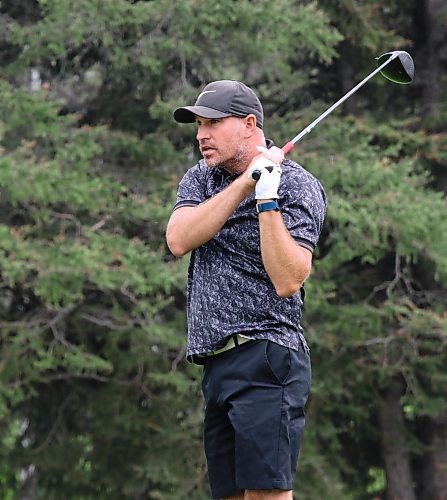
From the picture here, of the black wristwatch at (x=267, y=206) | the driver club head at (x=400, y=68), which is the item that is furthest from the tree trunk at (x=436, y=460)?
the black wristwatch at (x=267, y=206)

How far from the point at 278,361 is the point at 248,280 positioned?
0.79ft

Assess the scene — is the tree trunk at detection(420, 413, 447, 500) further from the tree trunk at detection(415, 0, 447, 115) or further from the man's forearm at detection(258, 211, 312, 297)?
the man's forearm at detection(258, 211, 312, 297)

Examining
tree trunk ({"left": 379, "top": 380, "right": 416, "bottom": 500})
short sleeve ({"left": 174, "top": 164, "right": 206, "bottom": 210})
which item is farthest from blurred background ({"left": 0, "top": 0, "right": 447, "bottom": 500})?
short sleeve ({"left": 174, "top": 164, "right": 206, "bottom": 210})

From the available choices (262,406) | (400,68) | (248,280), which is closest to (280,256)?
(248,280)

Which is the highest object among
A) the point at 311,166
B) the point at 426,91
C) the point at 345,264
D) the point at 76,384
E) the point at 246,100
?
the point at 246,100

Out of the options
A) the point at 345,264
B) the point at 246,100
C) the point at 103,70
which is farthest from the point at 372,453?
the point at 246,100

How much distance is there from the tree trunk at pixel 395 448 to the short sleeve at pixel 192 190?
851cm

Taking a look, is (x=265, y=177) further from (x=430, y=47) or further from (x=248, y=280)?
(x=430, y=47)

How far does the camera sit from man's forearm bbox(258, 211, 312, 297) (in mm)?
2754

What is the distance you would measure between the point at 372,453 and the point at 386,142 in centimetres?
385

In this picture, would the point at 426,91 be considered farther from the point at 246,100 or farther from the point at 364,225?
the point at 246,100

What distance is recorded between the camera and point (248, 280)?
2939 millimetres

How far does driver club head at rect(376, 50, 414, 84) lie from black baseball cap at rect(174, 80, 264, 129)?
27.4 inches

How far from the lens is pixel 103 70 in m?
10.1
